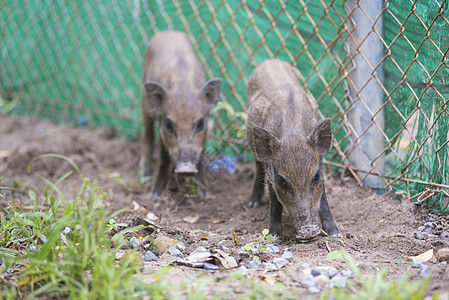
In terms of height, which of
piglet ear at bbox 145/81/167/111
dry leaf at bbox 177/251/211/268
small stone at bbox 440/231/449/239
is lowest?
dry leaf at bbox 177/251/211/268

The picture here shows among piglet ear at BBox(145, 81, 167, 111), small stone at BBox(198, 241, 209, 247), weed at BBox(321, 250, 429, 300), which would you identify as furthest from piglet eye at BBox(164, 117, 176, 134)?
weed at BBox(321, 250, 429, 300)

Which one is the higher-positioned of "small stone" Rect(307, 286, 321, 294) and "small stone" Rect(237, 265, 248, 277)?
"small stone" Rect(307, 286, 321, 294)

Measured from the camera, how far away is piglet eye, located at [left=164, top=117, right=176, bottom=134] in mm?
5156

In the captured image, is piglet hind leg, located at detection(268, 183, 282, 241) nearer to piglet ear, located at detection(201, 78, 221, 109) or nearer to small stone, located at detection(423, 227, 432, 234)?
small stone, located at detection(423, 227, 432, 234)

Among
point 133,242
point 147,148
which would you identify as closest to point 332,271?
point 133,242

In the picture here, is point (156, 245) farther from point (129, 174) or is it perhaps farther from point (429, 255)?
point (129, 174)

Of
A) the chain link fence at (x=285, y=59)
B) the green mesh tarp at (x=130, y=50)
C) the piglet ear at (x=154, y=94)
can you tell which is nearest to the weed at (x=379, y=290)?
the chain link fence at (x=285, y=59)

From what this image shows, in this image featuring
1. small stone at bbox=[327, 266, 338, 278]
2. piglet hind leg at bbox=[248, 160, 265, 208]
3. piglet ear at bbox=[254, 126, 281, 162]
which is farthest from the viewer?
piglet hind leg at bbox=[248, 160, 265, 208]

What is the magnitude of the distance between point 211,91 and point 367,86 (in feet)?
5.38

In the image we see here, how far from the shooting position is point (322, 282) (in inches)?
108

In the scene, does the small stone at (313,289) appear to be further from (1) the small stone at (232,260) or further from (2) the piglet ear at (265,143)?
(2) the piglet ear at (265,143)

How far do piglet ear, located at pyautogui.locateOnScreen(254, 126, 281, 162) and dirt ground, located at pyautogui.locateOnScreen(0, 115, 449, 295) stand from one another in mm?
622

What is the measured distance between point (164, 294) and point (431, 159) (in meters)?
2.47

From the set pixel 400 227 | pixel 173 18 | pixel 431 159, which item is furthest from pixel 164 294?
pixel 173 18
